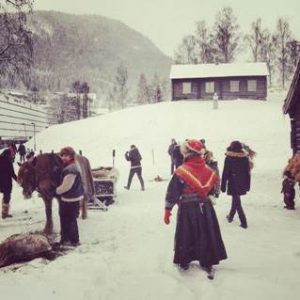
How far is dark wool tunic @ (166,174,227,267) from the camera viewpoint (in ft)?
19.4

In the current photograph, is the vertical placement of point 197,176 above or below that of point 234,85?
below

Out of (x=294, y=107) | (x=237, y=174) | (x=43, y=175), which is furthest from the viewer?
(x=294, y=107)

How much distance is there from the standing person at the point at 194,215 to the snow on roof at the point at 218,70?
138 ft

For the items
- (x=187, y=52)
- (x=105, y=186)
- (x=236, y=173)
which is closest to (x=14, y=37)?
(x=105, y=186)

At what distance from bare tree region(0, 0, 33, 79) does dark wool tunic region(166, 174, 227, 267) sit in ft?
21.6

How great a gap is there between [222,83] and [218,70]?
1.71 meters

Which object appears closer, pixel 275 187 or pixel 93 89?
pixel 275 187

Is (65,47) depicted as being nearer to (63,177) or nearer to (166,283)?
(63,177)

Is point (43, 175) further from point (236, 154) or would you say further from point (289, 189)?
point (289, 189)

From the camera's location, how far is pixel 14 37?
11039 mm

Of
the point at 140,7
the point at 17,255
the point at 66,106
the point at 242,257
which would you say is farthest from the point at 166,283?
the point at 66,106

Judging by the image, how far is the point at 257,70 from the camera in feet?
156

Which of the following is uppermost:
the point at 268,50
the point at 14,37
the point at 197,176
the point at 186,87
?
the point at 268,50

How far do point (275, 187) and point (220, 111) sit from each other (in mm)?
22989
